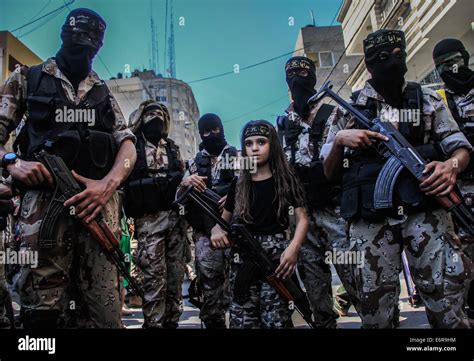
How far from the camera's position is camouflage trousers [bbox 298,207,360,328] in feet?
7.73

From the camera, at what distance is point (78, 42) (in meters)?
1.70

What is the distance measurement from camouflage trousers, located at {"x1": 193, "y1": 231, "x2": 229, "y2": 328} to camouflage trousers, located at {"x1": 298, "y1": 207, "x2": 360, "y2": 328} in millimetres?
640

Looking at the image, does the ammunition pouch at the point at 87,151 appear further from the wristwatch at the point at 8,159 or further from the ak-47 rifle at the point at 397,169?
the ak-47 rifle at the point at 397,169

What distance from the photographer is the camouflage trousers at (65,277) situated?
147 centimetres

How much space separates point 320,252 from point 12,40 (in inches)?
91.3

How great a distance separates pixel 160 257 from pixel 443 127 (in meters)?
2.07

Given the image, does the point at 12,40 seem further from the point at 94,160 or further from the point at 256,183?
the point at 256,183

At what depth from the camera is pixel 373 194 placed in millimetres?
1651

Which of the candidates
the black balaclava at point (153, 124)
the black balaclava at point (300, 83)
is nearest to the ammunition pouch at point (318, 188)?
the black balaclava at point (300, 83)

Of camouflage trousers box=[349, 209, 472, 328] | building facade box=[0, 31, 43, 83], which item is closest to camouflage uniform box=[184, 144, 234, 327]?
camouflage trousers box=[349, 209, 472, 328]

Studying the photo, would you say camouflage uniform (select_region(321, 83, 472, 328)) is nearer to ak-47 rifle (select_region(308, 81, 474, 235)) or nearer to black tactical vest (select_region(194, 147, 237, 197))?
ak-47 rifle (select_region(308, 81, 474, 235))

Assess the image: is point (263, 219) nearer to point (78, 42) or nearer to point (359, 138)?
point (359, 138)

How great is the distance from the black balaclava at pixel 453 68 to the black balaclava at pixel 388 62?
97cm

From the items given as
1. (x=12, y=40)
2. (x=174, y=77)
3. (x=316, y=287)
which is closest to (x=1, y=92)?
(x=12, y=40)
